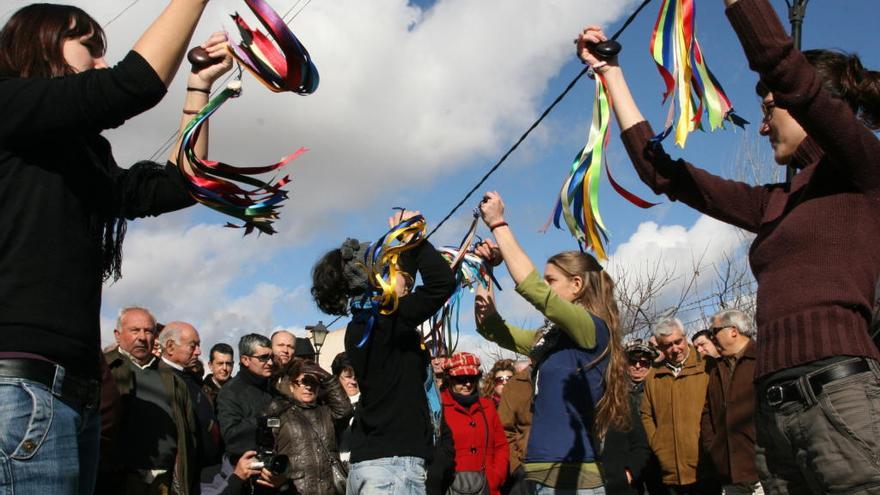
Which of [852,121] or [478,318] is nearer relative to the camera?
[852,121]

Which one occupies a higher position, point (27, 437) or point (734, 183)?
point (734, 183)

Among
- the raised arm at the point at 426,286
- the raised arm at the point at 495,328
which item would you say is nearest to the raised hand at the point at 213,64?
the raised arm at the point at 426,286

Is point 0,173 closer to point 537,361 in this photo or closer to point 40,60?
point 40,60

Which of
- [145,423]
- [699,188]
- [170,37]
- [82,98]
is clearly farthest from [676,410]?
[82,98]

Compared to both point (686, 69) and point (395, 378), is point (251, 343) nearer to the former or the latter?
point (395, 378)

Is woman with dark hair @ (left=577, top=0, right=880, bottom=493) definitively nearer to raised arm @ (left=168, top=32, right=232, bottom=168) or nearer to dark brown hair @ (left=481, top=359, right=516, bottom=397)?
raised arm @ (left=168, top=32, right=232, bottom=168)

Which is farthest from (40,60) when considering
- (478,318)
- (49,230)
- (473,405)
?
(473,405)

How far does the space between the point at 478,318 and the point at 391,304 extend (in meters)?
0.74

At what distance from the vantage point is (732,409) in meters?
6.34

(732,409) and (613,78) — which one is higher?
(613,78)

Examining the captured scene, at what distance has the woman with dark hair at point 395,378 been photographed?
399 centimetres

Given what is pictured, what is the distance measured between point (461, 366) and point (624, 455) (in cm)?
162

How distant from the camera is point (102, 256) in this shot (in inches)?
88.3

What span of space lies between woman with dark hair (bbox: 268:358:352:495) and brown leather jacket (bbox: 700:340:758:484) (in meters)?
2.87
